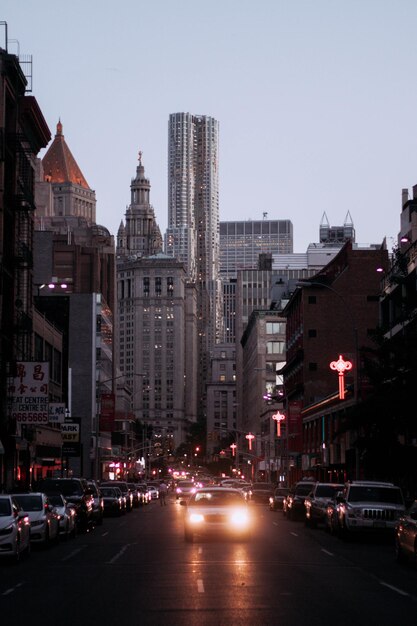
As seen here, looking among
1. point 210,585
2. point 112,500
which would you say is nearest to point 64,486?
point 112,500

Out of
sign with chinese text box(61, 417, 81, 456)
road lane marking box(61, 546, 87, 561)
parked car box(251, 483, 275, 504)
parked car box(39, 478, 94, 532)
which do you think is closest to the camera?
road lane marking box(61, 546, 87, 561)

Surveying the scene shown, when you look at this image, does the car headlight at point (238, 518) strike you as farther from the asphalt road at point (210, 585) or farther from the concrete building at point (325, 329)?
the concrete building at point (325, 329)

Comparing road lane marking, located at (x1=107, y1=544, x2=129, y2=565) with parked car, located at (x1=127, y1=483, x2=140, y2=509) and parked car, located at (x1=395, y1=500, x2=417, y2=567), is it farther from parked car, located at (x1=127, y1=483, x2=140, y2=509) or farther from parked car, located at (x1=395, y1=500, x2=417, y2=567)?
parked car, located at (x1=127, y1=483, x2=140, y2=509)

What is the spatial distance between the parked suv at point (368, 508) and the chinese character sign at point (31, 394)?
18536 mm

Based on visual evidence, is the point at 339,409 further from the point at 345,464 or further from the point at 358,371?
the point at 358,371

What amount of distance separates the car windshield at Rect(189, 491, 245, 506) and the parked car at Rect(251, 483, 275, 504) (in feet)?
145

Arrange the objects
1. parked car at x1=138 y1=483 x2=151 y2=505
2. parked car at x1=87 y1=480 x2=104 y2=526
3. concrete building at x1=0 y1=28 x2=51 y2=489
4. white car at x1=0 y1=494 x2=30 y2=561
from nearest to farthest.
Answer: white car at x1=0 y1=494 x2=30 y2=561
parked car at x1=87 y1=480 x2=104 y2=526
concrete building at x1=0 y1=28 x2=51 y2=489
parked car at x1=138 y1=483 x2=151 y2=505

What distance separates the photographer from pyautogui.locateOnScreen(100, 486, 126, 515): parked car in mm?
58219

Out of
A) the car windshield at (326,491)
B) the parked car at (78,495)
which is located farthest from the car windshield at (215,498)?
the car windshield at (326,491)

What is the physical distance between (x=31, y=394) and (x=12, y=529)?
2598 centimetres

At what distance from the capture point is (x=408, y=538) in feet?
81.6

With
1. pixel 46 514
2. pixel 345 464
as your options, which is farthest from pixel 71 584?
pixel 345 464

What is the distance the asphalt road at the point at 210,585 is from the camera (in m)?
15.4

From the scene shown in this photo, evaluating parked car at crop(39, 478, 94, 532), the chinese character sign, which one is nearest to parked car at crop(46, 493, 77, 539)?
parked car at crop(39, 478, 94, 532)
